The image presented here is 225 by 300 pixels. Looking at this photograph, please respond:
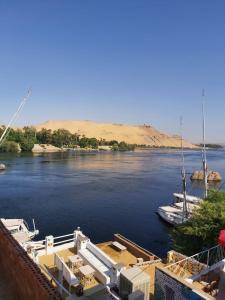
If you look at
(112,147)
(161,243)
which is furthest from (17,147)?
(161,243)

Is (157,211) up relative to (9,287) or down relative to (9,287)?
down

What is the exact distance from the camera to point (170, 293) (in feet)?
31.9

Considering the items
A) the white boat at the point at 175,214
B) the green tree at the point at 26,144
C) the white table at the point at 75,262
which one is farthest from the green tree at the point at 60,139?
the white table at the point at 75,262

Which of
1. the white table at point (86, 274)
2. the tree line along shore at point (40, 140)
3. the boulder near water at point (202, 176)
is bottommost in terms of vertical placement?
the boulder near water at point (202, 176)

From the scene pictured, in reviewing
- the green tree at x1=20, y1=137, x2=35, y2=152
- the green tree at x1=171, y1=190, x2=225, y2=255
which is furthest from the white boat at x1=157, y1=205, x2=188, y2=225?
the green tree at x1=20, y1=137, x2=35, y2=152

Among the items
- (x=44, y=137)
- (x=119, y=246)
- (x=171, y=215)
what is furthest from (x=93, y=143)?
(x=119, y=246)

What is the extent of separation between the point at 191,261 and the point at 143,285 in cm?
393

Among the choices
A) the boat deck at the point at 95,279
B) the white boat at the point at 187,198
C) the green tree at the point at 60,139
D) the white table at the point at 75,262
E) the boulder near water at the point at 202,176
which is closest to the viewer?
the boat deck at the point at 95,279

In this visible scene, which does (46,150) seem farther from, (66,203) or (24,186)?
(66,203)

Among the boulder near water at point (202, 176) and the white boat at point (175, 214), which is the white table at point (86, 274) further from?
the boulder near water at point (202, 176)

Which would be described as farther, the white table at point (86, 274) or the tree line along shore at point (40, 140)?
the tree line along shore at point (40, 140)

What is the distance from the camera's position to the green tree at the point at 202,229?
2239cm

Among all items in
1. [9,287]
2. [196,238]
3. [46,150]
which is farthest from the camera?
[46,150]

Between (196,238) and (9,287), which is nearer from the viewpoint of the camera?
(9,287)
